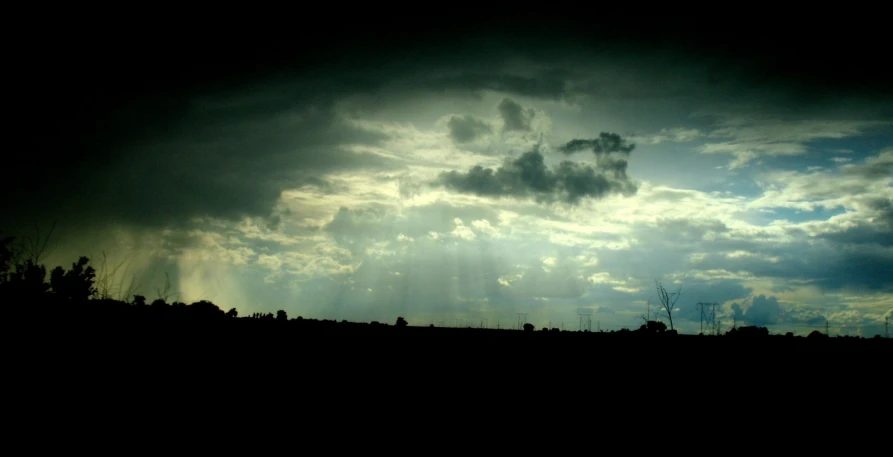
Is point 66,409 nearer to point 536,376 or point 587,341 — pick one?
point 536,376

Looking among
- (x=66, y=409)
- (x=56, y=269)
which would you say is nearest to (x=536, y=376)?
(x=66, y=409)

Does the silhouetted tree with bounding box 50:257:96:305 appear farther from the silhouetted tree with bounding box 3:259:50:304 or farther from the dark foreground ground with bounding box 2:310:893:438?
the dark foreground ground with bounding box 2:310:893:438

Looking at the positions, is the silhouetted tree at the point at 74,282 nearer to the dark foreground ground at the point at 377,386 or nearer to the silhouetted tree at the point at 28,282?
the silhouetted tree at the point at 28,282

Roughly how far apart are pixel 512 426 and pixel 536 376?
3278 millimetres

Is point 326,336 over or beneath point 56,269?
beneath

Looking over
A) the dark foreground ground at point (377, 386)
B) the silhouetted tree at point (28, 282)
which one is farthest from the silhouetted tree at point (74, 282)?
the dark foreground ground at point (377, 386)

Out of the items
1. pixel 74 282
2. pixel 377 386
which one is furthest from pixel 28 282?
pixel 377 386

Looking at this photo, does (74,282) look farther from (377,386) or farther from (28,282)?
(377,386)

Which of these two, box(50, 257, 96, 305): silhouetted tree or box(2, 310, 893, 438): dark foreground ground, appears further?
box(50, 257, 96, 305): silhouetted tree

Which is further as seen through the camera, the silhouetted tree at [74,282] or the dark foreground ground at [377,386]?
the silhouetted tree at [74,282]

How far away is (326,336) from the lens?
49.6 feet

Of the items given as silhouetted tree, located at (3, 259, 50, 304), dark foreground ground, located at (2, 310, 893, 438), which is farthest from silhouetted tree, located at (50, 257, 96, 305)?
dark foreground ground, located at (2, 310, 893, 438)

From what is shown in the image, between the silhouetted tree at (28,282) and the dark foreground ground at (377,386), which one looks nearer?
the dark foreground ground at (377,386)

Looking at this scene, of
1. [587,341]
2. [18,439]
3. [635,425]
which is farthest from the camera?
[587,341]
